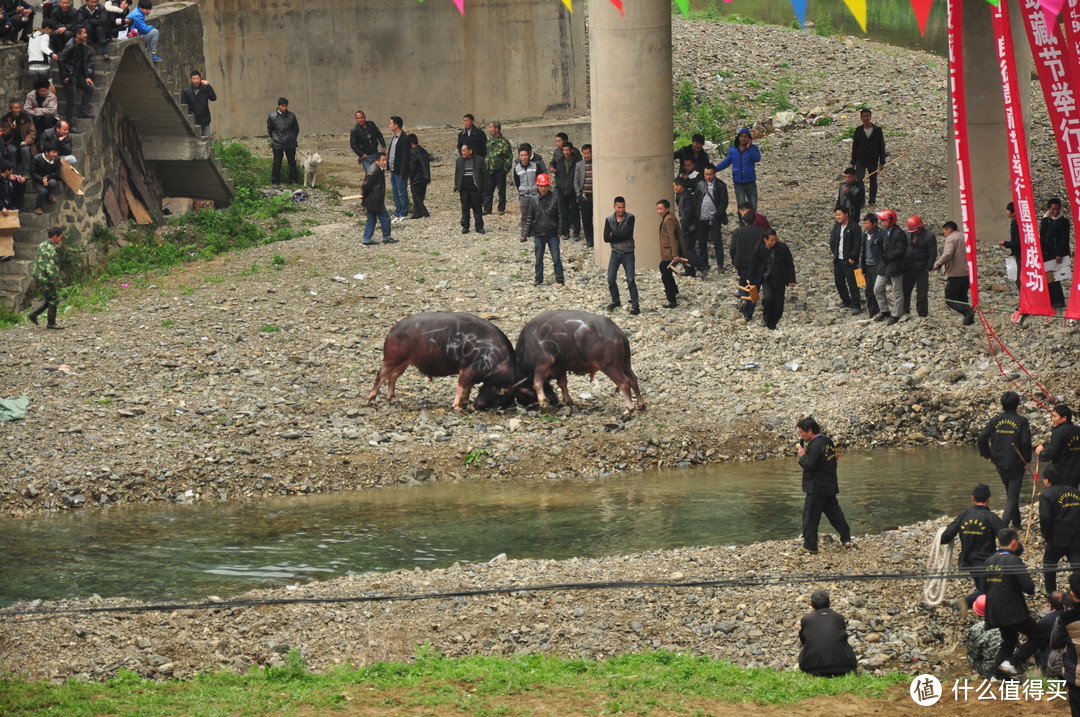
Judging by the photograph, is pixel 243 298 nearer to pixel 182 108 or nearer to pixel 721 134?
pixel 182 108

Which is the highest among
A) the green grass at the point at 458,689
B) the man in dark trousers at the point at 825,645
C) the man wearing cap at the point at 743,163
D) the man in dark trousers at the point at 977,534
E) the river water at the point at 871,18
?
the river water at the point at 871,18

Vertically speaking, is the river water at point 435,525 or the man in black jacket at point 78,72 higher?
the man in black jacket at point 78,72

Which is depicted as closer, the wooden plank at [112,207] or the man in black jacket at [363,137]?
the wooden plank at [112,207]

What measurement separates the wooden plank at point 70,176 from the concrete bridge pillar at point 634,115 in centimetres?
866

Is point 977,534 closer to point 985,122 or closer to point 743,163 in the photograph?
point 743,163

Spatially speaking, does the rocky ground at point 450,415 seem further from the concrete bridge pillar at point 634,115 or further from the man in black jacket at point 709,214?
the concrete bridge pillar at point 634,115

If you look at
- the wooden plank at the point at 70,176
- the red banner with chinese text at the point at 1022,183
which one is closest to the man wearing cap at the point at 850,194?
the red banner with chinese text at the point at 1022,183

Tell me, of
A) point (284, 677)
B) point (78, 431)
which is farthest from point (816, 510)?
point (78, 431)

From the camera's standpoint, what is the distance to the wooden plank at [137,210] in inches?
1138

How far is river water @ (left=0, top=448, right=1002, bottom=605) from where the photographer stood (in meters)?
16.1

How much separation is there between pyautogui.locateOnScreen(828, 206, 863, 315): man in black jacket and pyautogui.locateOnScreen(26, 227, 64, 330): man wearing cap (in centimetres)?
1162

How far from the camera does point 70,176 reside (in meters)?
25.5

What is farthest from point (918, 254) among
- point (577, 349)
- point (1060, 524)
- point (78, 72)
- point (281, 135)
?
point (281, 135)

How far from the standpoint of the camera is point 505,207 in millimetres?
31078
